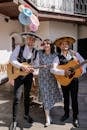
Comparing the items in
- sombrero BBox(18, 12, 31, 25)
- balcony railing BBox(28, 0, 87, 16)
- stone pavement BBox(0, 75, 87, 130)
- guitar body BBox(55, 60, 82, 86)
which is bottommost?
stone pavement BBox(0, 75, 87, 130)

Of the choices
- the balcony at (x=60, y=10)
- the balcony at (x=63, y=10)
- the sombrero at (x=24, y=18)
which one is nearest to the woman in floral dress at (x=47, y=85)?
the sombrero at (x=24, y=18)

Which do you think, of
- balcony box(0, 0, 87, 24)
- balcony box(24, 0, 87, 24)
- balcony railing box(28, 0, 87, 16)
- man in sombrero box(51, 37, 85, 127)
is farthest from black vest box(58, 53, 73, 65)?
balcony railing box(28, 0, 87, 16)

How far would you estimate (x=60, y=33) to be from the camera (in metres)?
16.1

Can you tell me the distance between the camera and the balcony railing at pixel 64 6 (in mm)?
15070

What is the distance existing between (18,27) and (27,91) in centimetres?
889

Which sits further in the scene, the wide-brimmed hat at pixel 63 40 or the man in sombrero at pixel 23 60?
the wide-brimmed hat at pixel 63 40

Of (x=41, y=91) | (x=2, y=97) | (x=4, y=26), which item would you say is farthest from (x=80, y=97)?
(x=4, y=26)

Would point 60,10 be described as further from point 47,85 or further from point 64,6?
point 47,85

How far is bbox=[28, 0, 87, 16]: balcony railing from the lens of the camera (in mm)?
15070

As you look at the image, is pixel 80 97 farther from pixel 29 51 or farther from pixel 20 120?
pixel 29 51

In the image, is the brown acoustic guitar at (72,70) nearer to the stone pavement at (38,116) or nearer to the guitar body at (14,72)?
the guitar body at (14,72)

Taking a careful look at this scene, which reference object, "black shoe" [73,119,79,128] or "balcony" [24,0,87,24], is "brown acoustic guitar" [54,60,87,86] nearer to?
"black shoe" [73,119,79,128]

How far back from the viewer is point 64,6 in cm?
1598

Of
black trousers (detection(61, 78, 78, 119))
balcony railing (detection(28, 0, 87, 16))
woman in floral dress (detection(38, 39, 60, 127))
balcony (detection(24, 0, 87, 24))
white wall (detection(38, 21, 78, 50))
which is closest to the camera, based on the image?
black trousers (detection(61, 78, 78, 119))
